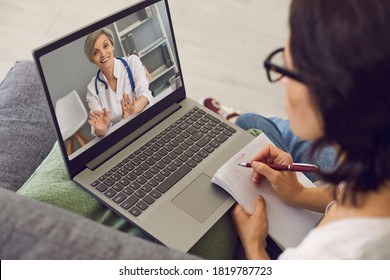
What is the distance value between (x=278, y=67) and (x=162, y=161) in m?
0.39

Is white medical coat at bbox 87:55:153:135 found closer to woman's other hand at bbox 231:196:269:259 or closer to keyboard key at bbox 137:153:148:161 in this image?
keyboard key at bbox 137:153:148:161

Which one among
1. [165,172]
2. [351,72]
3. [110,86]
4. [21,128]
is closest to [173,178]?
[165,172]

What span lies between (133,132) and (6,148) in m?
0.27

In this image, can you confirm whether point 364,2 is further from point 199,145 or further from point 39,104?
point 39,104

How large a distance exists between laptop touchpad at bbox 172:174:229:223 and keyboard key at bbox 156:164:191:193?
0.03 metres

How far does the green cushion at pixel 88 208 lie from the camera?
2.71 feet

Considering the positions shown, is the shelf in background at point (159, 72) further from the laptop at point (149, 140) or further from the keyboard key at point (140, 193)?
the keyboard key at point (140, 193)

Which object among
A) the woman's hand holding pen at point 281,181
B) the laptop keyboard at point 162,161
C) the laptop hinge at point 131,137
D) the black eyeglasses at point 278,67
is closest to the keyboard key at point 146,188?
the laptop keyboard at point 162,161

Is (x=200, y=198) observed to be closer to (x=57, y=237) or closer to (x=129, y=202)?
(x=129, y=202)

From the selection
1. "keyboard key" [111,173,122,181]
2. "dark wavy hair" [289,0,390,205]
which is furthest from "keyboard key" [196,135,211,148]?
"dark wavy hair" [289,0,390,205]

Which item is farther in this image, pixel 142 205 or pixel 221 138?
pixel 221 138

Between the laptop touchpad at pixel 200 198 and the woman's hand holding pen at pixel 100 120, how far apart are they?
0.21 m

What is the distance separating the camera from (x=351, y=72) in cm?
54
